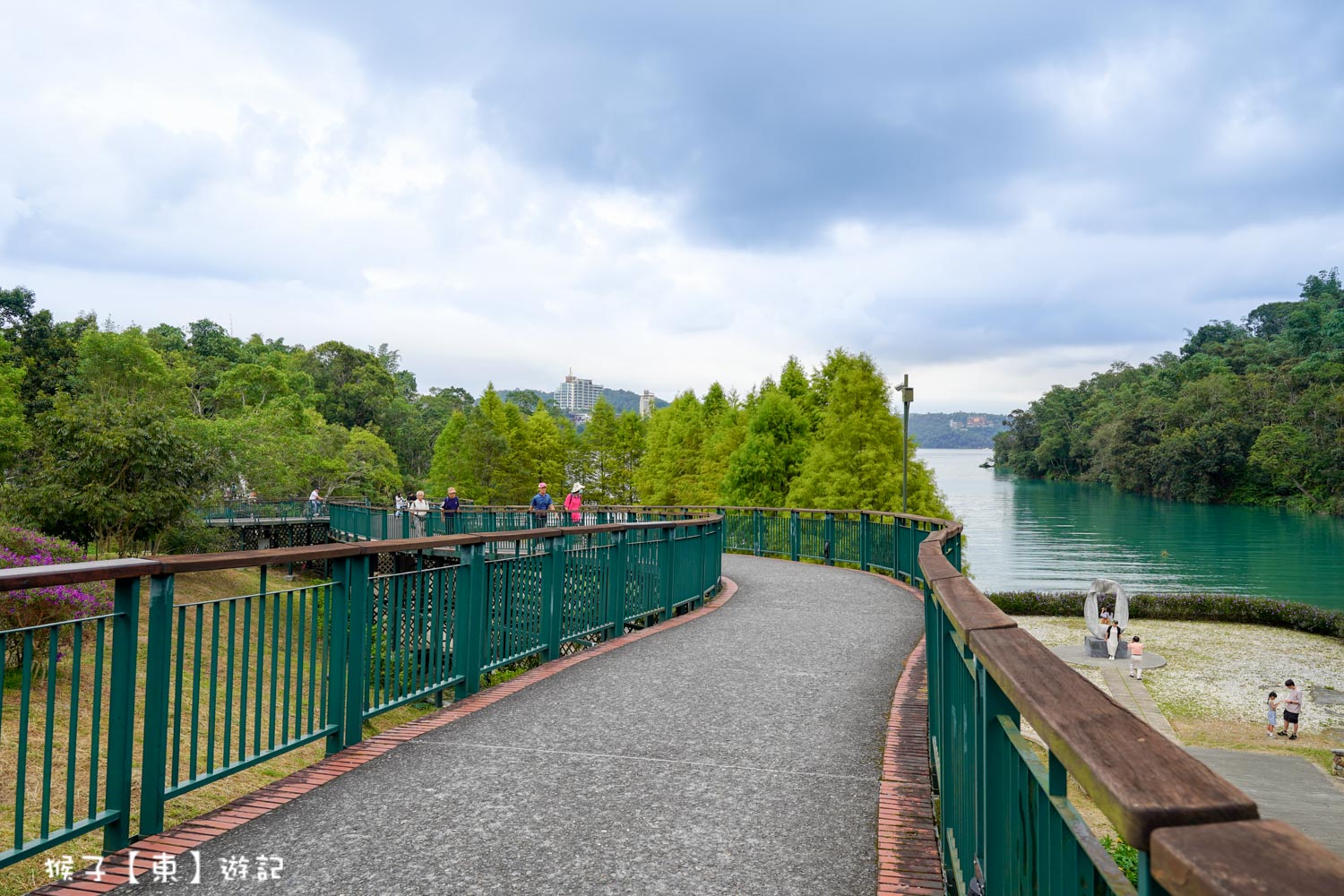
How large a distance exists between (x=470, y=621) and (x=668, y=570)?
14.9 ft

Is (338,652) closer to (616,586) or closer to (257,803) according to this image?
(257,803)

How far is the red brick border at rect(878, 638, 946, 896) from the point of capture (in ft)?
12.0

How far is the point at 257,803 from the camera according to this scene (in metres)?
4.40

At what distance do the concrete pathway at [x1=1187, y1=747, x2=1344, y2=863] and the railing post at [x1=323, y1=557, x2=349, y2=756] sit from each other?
52.3 ft

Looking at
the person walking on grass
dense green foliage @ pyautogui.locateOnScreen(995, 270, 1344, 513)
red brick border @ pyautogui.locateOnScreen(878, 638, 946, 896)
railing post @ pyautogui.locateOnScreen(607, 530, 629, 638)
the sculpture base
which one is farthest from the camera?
dense green foliage @ pyautogui.locateOnScreen(995, 270, 1344, 513)

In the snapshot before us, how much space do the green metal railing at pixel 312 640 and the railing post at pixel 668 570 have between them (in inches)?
0.9

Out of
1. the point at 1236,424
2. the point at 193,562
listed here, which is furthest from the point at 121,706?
the point at 1236,424

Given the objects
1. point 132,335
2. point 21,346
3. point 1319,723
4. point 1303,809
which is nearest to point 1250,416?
point 1319,723

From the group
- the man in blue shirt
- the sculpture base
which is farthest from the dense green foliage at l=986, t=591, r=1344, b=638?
the man in blue shirt

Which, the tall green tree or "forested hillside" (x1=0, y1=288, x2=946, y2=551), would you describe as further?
the tall green tree

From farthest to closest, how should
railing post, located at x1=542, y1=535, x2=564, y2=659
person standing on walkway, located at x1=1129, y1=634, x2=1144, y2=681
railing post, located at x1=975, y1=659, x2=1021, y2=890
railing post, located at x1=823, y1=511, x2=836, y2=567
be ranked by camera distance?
person standing on walkway, located at x1=1129, y1=634, x2=1144, y2=681 → railing post, located at x1=823, y1=511, x2=836, y2=567 → railing post, located at x1=542, y1=535, x2=564, y2=659 → railing post, located at x1=975, y1=659, x2=1021, y2=890

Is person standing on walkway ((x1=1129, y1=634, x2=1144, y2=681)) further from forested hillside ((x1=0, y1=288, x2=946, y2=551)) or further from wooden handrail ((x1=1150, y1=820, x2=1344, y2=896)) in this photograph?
wooden handrail ((x1=1150, y1=820, x2=1344, y2=896))

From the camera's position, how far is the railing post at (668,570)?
35.8 feet

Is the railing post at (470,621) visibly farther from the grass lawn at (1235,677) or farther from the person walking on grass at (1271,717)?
the person walking on grass at (1271,717)
